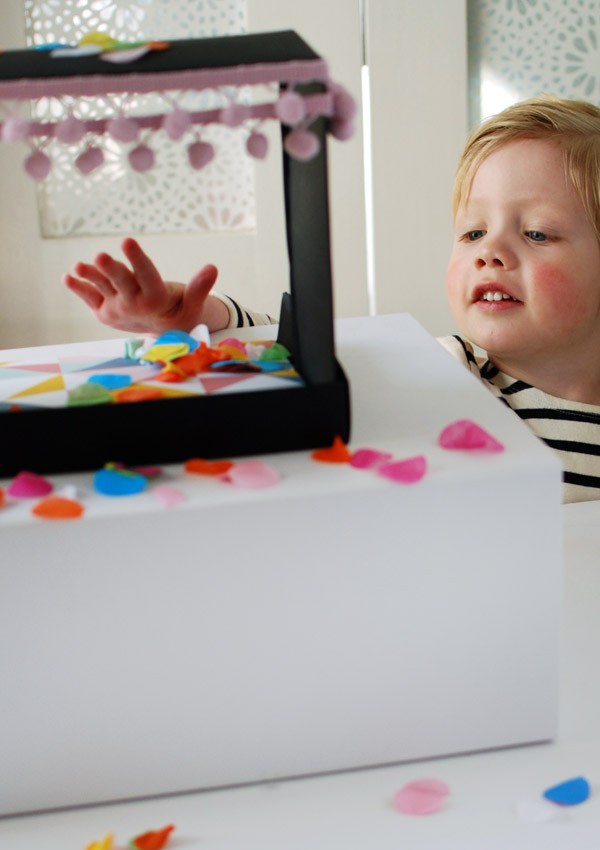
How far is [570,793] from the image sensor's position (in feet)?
1.74

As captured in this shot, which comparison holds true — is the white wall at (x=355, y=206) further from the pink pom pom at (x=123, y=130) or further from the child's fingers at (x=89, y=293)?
the pink pom pom at (x=123, y=130)

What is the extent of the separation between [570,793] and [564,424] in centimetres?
85

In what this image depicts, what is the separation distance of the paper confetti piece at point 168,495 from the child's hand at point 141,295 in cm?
43

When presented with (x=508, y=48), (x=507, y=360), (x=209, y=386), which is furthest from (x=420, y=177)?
(x=209, y=386)

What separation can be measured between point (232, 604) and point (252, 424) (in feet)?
0.35

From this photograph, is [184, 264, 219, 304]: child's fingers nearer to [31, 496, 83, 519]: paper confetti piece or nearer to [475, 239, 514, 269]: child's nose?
[475, 239, 514, 269]: child's nose

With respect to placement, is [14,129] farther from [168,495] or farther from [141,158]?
[168,495]

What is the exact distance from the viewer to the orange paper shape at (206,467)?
22.2 inches

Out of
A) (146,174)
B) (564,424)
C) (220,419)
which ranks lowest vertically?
(564,424)

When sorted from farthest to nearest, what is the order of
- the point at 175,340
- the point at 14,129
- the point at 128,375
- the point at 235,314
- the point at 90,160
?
the point at 235,314 < the point at 175,340 < the point at 128,375 < the point at 90,160 < the point at 14,129

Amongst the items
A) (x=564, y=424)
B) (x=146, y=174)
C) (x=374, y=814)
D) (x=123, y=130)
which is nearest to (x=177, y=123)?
(x=123, y=130)

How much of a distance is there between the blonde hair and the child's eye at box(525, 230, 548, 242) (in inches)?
2.5

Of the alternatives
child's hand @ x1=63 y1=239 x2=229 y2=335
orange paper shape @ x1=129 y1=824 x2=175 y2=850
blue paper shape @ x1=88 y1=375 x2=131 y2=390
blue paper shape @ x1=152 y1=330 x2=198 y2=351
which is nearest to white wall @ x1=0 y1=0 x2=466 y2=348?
child's hand @ x1=63 y1=239 x2=229 y2=335

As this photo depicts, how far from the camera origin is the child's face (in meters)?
1.21
